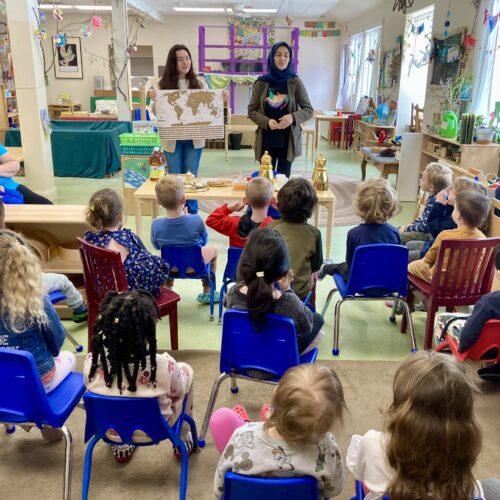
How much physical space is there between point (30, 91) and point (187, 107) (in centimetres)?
237

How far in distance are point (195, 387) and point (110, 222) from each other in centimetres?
88

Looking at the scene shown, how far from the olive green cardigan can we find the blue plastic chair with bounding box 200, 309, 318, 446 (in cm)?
260

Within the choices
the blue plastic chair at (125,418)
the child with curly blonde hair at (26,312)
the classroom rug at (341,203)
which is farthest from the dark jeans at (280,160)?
the blue plastic chair at (125,418)

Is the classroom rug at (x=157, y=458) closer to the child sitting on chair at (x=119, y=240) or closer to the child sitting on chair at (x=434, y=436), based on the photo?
the child sitting on chair at (x=434, y=436)

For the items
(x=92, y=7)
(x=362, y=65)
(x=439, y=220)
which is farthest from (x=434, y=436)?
(x=92, y=7)

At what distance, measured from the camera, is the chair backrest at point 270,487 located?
111cm

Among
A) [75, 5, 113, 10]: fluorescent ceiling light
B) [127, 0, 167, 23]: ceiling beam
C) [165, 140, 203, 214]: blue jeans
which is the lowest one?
[165, 140, 203, 214]: blue jeans

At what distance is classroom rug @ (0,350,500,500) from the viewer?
5.78 feet

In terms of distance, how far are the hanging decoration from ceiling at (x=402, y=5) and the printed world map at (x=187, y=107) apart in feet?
16.3

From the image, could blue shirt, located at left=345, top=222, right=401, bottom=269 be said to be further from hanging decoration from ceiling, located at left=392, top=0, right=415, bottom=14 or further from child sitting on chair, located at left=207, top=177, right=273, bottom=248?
hanging decoration from ceiling, located at left=392, top=0, right=415, bottom=14

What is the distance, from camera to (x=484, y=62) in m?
5.14

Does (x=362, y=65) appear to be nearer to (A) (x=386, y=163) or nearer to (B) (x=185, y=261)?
(A) (x=386, y=163)

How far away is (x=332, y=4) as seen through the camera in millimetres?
10266

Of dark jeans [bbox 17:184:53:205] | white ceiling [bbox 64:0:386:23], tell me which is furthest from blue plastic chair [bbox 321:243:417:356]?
white ceiling [bbox 64:0:386:23]
